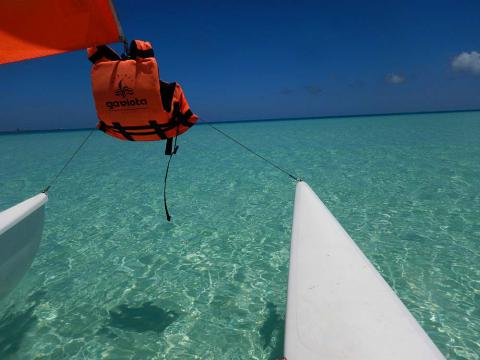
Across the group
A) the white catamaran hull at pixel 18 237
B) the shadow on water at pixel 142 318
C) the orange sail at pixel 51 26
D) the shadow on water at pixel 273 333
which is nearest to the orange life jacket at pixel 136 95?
the orange sail at pixel 51 26

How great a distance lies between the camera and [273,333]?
399 cm

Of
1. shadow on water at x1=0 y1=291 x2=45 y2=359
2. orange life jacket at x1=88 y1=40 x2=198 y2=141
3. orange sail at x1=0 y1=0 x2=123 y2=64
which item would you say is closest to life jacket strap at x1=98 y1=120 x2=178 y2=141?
orange life jacket at x1=88 y1=40 x2=198 y2=141

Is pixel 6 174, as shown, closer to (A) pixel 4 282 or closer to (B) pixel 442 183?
(A) pixel 4 282

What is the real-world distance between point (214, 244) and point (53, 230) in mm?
4395

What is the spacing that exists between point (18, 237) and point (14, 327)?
1.52 metres

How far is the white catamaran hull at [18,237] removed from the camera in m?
3.49

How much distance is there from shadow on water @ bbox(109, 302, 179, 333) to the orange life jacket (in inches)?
111

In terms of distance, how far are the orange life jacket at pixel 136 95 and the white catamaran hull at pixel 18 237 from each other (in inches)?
65.3

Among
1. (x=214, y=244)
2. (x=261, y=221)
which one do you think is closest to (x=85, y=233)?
(x=214, y=244)

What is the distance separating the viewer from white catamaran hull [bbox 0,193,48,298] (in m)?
3.49

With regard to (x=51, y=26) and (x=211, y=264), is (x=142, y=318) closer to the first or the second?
(x=211, y=264)

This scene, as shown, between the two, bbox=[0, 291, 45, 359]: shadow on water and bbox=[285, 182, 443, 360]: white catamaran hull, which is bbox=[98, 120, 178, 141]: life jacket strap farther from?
bbox=[0, 291, 45, 359]: shadow on water

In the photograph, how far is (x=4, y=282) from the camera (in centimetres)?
386

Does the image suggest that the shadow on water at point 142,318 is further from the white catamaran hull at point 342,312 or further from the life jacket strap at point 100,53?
the life jacket strap at point 100,53
